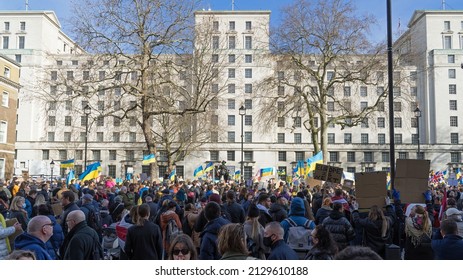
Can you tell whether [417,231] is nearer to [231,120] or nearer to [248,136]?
[248,136]

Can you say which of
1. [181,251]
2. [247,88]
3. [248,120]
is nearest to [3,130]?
[248,120]

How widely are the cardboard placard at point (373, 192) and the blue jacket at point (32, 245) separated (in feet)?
20.8

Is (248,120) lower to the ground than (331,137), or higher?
higher

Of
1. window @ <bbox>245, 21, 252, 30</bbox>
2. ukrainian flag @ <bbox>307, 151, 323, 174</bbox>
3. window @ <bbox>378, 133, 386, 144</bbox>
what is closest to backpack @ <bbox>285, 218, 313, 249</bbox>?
ukrainian flag @ <bbox>307, 151, 323, 174</bbox>

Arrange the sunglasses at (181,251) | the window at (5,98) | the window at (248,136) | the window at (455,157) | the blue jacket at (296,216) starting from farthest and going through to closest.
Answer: the window at (248,136), the window at (455,157), the window at (5,98), the blue jacket at (296,216), the sunglasses at (181,251)

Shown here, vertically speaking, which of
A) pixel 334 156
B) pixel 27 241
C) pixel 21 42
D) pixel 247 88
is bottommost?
pixel 27 241

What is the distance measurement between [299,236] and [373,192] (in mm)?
2808

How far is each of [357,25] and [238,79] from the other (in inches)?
1802

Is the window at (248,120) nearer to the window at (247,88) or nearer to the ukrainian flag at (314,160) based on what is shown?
the window at (247,88)

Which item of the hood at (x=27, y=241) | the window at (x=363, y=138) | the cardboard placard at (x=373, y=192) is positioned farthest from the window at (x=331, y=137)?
the hood at (x=27, y=241)

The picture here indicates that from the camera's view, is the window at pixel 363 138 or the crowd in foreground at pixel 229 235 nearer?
the crowd in foreground at pixel 229 235

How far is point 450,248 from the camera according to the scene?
19.4ft

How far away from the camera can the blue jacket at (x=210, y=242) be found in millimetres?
5984

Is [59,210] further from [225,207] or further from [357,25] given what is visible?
[357,25]
